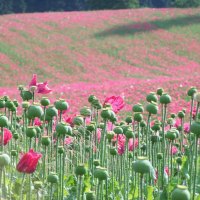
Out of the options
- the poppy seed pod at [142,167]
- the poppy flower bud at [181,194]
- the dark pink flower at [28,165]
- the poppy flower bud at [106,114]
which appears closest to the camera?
the poppy flower bud at [181,194]

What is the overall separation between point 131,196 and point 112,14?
111 feet


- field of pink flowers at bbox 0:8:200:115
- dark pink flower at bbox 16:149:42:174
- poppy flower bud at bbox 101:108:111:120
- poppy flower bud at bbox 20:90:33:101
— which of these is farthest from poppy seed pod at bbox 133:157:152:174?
field of pink flowers at bbox 0:8:200:115

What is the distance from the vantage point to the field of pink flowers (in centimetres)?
2554

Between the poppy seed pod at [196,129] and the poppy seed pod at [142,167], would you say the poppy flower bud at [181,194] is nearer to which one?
the poppy seed pod at [142,167]

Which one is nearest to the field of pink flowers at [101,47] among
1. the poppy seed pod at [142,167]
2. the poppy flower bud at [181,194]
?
the poppy seed pod at [142,167]

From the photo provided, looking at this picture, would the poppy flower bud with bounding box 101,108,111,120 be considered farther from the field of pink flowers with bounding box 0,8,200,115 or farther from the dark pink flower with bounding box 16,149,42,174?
the field of pink flowers with bounding box 0,8,200,115

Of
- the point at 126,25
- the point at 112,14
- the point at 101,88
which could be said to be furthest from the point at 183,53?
the point at 101,88

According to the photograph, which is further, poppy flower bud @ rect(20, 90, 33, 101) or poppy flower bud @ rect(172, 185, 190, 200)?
poppy flower bud @ rect(20, 90, 33, 101)

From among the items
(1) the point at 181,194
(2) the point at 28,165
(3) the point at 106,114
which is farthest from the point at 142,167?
(3) the point at 106,114

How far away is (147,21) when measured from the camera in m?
35.5

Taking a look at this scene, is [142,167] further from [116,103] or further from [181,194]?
[116,103]

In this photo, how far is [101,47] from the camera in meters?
30.5

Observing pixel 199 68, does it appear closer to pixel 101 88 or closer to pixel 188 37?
pixel 188 37

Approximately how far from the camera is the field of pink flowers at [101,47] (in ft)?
83.8
